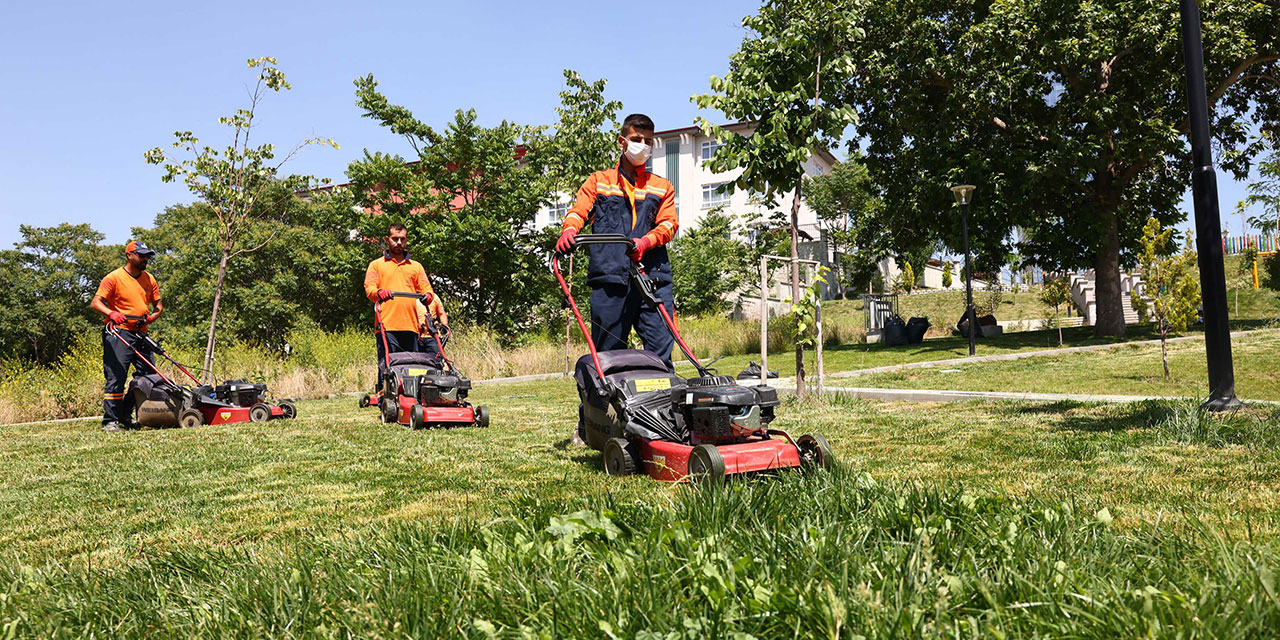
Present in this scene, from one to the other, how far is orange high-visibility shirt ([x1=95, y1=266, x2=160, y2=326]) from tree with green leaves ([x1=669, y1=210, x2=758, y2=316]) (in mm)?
25641

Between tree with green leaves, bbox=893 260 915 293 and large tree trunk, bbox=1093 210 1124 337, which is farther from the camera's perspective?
tree with green leaves, bbox=893 260 915 293

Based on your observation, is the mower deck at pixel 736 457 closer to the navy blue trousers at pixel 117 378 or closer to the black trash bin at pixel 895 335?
the navy blue trousers at pixel 117 378

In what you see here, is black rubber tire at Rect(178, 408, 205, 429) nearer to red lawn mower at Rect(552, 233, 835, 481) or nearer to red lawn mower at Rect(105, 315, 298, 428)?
red lawn mower at Rect(105, 315, 298, 428)

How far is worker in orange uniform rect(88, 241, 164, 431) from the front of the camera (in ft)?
29.5

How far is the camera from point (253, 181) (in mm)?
13625

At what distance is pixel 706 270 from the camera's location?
Result: 35.7m

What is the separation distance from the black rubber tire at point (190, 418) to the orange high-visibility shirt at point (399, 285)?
2.17 metres

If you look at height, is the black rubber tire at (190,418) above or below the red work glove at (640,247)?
below

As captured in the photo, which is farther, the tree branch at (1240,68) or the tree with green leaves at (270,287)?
the tree with green leaves at (270,287)

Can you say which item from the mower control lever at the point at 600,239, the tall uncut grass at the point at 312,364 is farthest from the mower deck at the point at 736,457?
the tall uncut grass at the point at 312,364

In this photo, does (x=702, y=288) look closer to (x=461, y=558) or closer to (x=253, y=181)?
(x=253, y=181)

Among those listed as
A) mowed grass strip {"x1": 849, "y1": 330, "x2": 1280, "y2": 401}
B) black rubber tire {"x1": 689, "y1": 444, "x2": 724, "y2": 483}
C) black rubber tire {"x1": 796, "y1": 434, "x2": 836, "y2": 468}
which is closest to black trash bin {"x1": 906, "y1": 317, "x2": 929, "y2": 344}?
mowed grass strip {"x1": 849, "y1": 330, "x2": 1280, "y2": 401}

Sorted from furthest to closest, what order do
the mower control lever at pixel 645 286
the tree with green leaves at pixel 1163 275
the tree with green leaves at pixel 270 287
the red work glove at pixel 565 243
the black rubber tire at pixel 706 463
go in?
the tree with green leaves at pixel 270 287 < the tree with green leaves at pixel 1163 275 < the mower control lever at pixel 645 286 < the red work glove at pixel 565 243 < the black rubber tire at pixel 706 463

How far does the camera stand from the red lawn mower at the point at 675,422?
12.9ft
